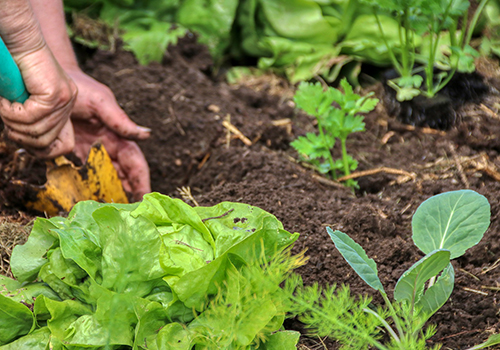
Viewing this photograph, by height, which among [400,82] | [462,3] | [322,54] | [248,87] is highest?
[462,3]

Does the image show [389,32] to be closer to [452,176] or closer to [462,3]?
[462,3]

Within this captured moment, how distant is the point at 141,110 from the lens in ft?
8.13

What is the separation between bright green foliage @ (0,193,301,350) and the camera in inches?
39.7

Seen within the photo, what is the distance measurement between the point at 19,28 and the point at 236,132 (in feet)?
3.54

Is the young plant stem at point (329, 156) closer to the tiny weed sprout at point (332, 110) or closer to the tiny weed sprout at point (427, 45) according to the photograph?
the tiny weed sprout at point (332, 110)

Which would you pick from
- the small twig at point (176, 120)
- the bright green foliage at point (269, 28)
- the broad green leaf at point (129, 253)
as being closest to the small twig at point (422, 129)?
the bright green foliage at point (269, 28)

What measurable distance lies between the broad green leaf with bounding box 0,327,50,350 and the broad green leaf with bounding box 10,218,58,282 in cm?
16

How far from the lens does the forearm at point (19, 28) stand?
150 centimetres

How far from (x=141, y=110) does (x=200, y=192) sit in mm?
756

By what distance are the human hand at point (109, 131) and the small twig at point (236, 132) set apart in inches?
17.4

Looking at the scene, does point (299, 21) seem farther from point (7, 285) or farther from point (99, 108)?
point (7, 285)

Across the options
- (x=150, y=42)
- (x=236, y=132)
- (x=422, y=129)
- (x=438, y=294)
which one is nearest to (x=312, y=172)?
(x=236, y=132)

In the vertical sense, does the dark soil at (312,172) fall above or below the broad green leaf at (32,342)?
below

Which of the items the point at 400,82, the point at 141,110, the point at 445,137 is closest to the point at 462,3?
the point at 400,82
